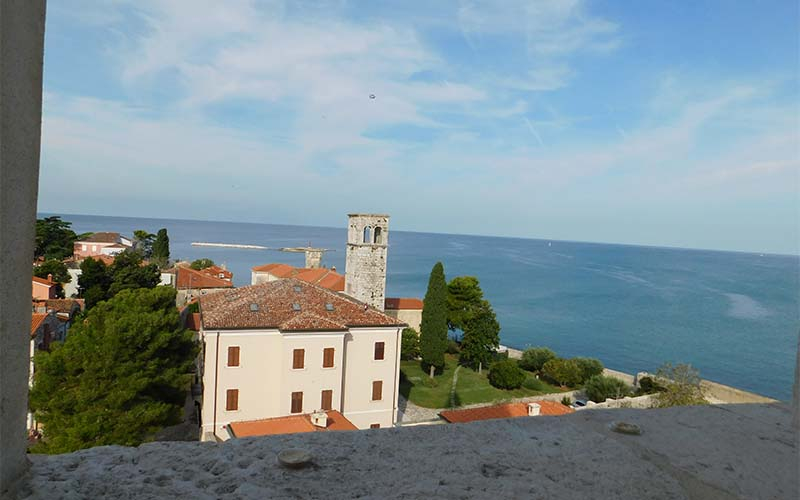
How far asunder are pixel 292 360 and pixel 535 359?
17.6 meters

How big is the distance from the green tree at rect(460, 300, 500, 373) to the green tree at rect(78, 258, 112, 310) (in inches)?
802

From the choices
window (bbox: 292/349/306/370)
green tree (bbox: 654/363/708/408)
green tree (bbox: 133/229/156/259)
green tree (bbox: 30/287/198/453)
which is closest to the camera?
green tree (bbox: 30/287/198/453)

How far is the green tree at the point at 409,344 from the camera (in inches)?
1171

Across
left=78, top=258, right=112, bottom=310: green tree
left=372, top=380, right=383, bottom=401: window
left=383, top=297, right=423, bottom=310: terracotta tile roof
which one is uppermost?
left=78, top=258, right=112, bottom=310: green tree

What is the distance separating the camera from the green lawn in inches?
892

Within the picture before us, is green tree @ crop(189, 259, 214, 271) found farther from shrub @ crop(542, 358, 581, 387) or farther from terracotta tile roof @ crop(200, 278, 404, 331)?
shrub @ crop(542, 358, 581, 387)

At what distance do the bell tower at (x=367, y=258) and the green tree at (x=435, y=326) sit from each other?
275cm

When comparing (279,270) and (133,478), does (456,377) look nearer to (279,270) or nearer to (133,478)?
(279,270)

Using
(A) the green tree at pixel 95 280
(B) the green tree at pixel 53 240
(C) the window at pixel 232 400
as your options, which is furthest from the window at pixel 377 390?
(B) the green tree at pixel 53 240

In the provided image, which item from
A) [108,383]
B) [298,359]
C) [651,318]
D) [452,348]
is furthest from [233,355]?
[651,318]

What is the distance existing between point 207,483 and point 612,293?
83394 millimetres

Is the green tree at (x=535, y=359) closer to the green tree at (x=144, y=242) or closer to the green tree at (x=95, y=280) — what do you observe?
the green tree at (x=95, y=280)

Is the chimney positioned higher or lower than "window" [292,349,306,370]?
lower

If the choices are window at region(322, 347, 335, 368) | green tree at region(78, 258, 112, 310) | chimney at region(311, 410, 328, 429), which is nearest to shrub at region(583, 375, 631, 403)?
window at region(322, 347, 335, 368)
